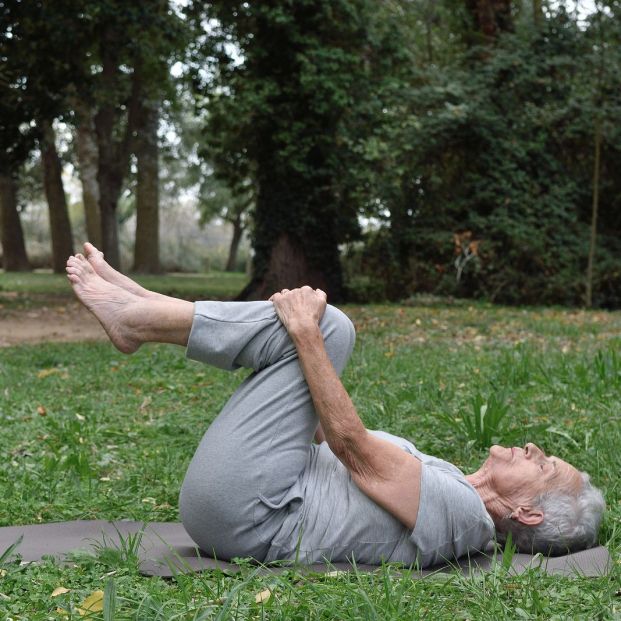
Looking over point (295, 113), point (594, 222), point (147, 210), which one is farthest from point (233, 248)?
point (594, 222)

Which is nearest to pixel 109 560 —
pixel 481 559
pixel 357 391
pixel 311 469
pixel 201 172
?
pixel 311 469

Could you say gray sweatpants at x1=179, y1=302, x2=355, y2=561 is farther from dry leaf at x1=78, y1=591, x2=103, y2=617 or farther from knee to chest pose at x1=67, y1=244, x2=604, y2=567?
dry leaf at x1=78, y1=591, x2=103, y2=617

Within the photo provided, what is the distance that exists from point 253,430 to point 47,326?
10.8m

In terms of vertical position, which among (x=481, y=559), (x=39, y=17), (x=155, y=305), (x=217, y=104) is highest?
(x=39, y=17)

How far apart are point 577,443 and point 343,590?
8.26 feet

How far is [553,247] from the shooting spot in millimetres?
16625

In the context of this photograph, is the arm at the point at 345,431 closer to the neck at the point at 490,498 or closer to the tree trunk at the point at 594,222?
the neck at the point at 490,498

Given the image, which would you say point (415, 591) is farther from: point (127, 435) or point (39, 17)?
point (39, 17)

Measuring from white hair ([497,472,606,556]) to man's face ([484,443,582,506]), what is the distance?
0.10 ft

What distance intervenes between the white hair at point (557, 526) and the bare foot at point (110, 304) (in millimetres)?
1523

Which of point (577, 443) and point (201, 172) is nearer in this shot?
point (577, 443)

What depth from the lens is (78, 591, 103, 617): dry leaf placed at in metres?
2.64

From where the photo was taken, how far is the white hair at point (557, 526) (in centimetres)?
327

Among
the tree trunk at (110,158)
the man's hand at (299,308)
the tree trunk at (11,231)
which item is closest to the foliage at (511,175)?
the tree trunk at (110,158)
